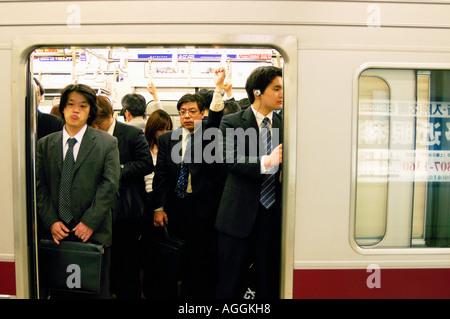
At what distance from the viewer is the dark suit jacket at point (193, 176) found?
304 centimetres

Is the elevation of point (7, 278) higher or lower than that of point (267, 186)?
lower

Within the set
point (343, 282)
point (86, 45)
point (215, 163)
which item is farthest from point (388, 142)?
point (86, 45)

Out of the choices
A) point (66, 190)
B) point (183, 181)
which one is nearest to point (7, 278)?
point (66, 190)

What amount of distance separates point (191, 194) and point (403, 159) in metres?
1.75

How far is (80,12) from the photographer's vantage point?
2.22 metres

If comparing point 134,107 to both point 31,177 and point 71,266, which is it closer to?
point 31,177

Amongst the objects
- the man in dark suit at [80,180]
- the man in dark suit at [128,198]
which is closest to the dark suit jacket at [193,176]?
the man in dark suit at [128,198]

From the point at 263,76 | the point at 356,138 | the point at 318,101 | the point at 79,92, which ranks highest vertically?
the point at 263,76

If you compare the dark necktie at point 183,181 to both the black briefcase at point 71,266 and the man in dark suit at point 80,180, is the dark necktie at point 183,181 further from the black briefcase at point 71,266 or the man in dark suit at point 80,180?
the black briefcase at point 71,266

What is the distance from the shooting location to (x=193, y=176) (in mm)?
3049

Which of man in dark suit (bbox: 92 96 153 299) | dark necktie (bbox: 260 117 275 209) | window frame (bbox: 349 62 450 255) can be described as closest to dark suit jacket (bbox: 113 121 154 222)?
man in dark suit (bbox: 92 96 153 299)

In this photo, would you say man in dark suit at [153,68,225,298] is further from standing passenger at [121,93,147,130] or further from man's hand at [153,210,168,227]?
standing passenger at [121,93,147,130]

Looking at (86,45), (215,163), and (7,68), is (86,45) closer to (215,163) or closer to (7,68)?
(7,68)

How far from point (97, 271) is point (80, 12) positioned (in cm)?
170
